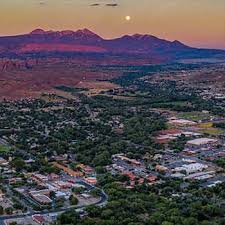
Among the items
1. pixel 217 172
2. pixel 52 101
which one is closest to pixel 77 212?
pixel 217 172

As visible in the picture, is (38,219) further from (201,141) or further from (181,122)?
(181,122)

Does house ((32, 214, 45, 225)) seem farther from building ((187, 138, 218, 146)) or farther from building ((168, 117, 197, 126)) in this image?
building ((168, 117, 197, 126))

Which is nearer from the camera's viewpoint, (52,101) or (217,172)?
(217,172)

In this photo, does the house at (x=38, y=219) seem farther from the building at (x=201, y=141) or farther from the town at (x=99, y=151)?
the building at (x=201, y=141)

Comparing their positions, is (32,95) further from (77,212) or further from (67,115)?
(77,212)

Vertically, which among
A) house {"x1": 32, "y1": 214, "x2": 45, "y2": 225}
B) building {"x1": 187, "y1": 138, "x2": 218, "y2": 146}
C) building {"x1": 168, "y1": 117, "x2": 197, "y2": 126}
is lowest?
house {"x1": 32, "y1": 214, "x2": 45, "y2": 225}

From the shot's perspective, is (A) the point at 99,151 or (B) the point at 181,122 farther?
(B) the point at 181,122

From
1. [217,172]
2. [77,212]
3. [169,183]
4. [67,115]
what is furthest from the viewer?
[67,115]

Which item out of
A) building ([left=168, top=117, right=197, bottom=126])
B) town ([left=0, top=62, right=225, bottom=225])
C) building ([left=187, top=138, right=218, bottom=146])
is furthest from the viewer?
building ([left=168, top=117, right=197, bottom=126])

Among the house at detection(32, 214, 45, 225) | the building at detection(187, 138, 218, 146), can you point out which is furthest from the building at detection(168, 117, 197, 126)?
the house at detection(32, 214, 45, 225)

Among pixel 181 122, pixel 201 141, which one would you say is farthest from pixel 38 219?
pixel 181 122

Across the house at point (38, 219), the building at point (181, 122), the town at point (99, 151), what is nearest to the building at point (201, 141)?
the town at point (99, 151)
